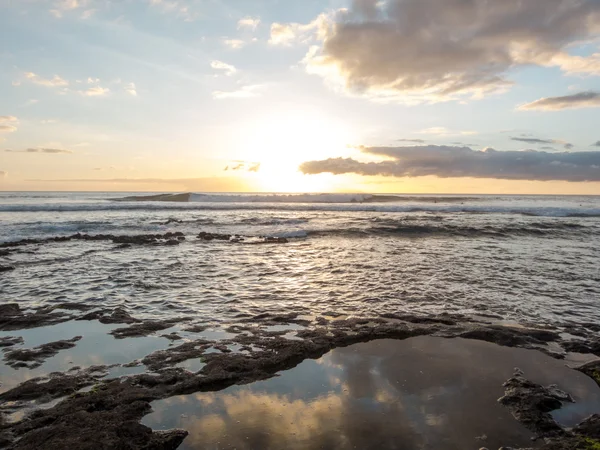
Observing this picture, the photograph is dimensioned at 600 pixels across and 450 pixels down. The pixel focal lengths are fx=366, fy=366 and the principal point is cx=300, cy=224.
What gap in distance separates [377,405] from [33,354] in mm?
5066

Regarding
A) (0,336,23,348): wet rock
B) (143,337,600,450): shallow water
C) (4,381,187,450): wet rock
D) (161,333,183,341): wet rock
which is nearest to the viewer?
(4,381,187,450): wet rock

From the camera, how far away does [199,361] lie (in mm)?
5301

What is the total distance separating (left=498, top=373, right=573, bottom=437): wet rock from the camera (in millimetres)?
3832

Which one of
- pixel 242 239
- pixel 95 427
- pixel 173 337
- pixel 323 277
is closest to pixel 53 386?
pixel 95 427

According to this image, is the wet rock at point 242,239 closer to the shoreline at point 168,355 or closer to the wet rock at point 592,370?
the shoreline at point 168,355

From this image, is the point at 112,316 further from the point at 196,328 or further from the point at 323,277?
the point at 323,277

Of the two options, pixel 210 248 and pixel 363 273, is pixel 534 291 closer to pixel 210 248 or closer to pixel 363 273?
pixel 363 273

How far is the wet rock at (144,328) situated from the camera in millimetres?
6363

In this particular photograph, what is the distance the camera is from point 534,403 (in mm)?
4184

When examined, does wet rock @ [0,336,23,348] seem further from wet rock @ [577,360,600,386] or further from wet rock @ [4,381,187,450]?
wet rock @ [577,360,600,386]

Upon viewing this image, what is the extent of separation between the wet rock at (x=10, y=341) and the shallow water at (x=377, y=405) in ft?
Answer: 11.3

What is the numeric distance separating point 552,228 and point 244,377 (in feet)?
85.8

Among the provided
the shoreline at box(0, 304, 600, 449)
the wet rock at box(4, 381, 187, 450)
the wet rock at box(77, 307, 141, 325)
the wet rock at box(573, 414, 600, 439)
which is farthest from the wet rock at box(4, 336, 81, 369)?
the wet rock at box(573, 414, 600, 439)

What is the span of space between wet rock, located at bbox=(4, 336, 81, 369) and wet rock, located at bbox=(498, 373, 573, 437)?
623 centimetres
